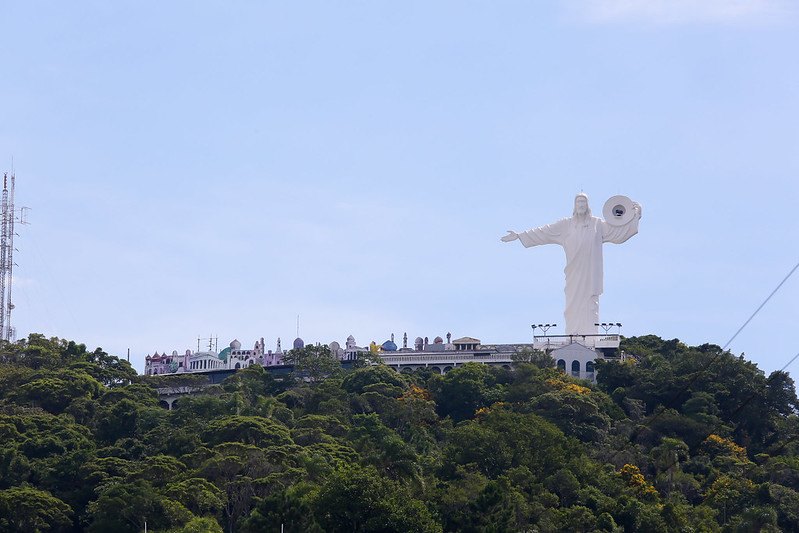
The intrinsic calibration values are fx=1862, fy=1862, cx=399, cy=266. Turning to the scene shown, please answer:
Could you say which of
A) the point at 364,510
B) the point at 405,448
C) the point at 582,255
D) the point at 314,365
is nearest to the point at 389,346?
the point at 314,365

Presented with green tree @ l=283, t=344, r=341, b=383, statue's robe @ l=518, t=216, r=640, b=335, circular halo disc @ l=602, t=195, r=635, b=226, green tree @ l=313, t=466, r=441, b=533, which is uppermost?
circular halo disc @ l=602, t=195, r=635, b=226

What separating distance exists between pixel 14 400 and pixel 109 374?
6.53 m

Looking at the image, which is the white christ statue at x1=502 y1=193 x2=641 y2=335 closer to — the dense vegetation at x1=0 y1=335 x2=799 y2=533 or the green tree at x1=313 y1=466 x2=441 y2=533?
the dense vegetation at x1=0 y1=335 x2=799 y2=533

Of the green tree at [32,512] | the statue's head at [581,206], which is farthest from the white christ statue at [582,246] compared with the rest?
the green tree at [32,512]

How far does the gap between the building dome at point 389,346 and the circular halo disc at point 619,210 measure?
12782mm

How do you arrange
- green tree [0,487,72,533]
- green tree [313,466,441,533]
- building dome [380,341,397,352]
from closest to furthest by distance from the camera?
green tree [313,466,441,533] < green tree [0,487,72,533] < building dome [380,341,397,352]

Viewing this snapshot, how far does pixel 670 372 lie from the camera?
7569cm

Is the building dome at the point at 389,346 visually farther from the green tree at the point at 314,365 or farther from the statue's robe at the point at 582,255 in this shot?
the statue's robe at the point at 582,255

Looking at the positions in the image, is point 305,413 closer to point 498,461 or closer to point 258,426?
point 258,426

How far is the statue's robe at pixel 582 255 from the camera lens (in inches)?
3194

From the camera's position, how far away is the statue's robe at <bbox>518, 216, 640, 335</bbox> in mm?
81125

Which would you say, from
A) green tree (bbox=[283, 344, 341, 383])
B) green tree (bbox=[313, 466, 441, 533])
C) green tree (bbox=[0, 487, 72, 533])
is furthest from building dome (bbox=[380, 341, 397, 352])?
green tree (bbox=[313, 466, 441, 533])

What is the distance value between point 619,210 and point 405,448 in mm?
24850

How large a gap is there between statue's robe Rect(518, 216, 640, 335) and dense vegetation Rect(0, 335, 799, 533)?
2.85 m
